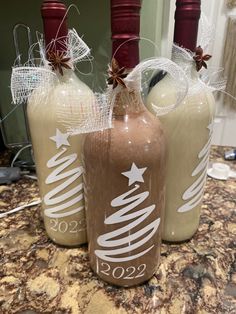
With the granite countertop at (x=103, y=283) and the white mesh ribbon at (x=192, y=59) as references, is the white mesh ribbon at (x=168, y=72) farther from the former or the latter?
the granite countertop at (x=103, y=283)

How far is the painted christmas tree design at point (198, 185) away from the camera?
40 cm

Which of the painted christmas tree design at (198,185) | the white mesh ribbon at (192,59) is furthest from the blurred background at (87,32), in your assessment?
the painted christmas tree design at (198,185)

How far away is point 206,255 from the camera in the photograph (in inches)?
17.6

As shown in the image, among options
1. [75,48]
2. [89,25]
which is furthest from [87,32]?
[75,48]

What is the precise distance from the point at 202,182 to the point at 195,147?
0.23ft

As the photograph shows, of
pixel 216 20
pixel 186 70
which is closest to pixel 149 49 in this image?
pixel 186 70

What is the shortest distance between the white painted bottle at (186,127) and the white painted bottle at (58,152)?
0.37ft

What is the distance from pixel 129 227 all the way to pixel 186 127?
0.15m

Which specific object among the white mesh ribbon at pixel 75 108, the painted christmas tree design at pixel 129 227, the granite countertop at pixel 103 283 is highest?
the white mesh ribbon at pixel 75 108

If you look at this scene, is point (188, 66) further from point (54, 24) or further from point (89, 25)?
point (89, 25)

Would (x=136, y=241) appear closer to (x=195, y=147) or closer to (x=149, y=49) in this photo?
(x=195, y=147)

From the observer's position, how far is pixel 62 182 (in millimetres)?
410

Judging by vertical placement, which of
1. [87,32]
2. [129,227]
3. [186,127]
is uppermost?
[87,32]

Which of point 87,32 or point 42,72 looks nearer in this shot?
point 42,72
